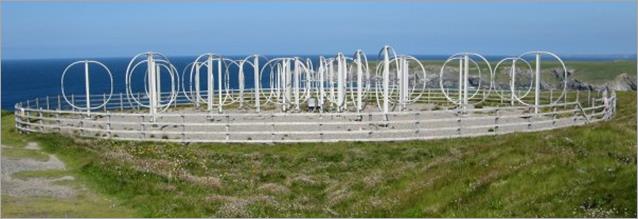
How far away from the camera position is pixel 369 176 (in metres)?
22.5

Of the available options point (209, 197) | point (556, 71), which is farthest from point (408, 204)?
point (556, 71)

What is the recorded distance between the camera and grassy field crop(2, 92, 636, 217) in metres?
15.0

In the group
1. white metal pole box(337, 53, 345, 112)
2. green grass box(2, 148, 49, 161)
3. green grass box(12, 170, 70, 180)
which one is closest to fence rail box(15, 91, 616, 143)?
white metal pole box(337, 53, 345, 112)

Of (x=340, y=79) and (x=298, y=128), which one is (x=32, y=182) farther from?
(x=340, y=79)

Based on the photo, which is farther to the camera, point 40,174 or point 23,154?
point 23,154

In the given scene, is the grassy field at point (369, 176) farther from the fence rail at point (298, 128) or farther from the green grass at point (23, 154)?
the fence rail at point (298, 128)

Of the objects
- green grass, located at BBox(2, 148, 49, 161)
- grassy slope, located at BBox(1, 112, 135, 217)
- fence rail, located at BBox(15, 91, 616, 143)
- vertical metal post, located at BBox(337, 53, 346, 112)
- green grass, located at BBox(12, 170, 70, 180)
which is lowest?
grassy slope, located at BBox(1, 112, 135, 217)

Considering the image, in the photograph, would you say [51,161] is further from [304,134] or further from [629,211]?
[629,211]

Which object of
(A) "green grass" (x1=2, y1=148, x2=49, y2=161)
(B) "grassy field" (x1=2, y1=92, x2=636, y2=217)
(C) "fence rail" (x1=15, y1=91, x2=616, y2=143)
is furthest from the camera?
(C) "fence rail" (x1=15, y1=91, x2=616, y2=143)

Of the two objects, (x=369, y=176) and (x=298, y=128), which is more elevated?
(x=298, y=128)

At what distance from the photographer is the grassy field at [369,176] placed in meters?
15.0

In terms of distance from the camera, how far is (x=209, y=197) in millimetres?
19266

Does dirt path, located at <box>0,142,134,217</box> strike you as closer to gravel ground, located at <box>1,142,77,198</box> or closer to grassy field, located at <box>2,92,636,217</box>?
gravel ground, located at <box>1,142,77,198</box>

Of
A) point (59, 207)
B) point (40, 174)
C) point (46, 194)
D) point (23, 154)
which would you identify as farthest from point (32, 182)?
point (23, 154)
